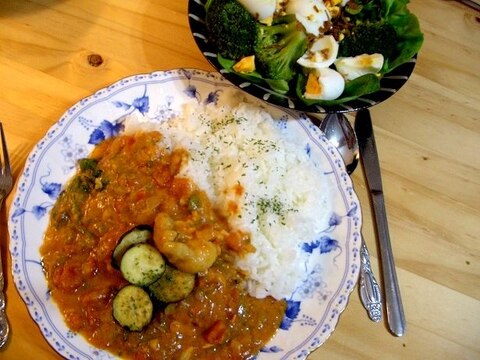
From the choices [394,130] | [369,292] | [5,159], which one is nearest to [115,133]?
[5,159]

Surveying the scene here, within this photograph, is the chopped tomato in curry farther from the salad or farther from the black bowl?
the salad

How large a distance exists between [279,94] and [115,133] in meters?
1.07

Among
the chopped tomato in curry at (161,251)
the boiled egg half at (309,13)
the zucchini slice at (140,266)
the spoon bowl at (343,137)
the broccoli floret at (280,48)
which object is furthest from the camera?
the spoon bowl at (343,137)

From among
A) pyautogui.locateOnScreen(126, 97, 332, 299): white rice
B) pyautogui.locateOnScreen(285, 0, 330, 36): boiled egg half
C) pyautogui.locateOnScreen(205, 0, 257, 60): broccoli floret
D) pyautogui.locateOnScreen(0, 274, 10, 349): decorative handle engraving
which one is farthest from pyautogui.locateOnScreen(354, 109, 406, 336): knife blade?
pyautogui.locateOnScreen(0, 274, 10, 349): decorative handle engraving

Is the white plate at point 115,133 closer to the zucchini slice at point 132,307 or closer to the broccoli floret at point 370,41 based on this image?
the zucchini slice at point 132,307

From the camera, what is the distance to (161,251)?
2.30m

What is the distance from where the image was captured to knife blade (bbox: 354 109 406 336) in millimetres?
2623

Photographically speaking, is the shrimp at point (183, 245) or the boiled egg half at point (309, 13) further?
the boiled egg half at point (309, 13)

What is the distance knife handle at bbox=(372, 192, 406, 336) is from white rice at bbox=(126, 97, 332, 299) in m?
0.38

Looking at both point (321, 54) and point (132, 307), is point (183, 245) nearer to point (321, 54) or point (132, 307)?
point (132, 307)

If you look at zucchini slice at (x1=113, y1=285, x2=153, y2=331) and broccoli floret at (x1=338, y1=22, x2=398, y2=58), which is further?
broccoli floret at (x1=338, y1=22, x2=398, y2=58)

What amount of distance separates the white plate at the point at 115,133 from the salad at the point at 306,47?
0.30 m

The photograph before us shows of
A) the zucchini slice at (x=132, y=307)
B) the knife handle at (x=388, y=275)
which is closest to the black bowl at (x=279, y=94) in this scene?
the knife handle at (x=388, y=275)

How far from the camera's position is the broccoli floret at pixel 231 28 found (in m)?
2.67
